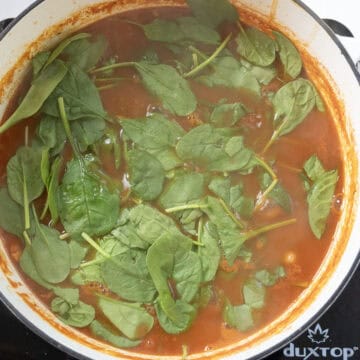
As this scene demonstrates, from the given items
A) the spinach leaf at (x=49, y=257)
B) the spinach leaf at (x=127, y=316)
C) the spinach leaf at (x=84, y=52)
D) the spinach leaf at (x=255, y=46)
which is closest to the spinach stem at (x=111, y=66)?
the spinach leaf at (x=84, y=52)

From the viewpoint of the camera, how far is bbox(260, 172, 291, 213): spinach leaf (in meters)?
1.32

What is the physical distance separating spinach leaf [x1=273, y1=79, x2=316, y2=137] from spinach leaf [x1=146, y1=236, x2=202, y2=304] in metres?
0.30

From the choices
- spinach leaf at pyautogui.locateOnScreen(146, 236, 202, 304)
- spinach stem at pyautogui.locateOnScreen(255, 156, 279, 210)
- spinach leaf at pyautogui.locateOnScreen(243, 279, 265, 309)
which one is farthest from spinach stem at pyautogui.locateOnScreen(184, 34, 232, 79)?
spinach leaf at pyautogui.locateOnScreen(243, 279, 265, 309)

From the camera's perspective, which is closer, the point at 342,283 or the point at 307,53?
the point at 342,283

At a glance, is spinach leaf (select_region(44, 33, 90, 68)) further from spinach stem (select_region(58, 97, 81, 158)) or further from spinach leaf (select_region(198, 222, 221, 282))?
spinach leaf (select_region(198, 222, 221, 282))

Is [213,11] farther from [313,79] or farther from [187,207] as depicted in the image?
[187,207]

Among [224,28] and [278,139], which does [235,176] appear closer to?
[278,139]

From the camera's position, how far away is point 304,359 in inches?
53.2

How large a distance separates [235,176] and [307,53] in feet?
0.95

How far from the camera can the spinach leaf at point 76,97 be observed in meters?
1.29

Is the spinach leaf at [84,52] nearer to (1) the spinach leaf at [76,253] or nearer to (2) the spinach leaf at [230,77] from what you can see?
(2) the spinach leaf at [230,77]

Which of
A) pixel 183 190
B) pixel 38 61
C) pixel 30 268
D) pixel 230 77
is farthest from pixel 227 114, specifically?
pixel 30 268

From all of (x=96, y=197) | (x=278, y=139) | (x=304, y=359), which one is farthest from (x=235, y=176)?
(x=304, y=359)

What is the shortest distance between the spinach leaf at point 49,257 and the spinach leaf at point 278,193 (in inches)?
16.4
